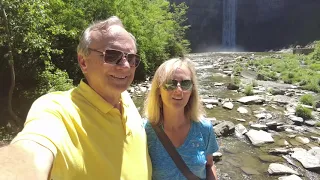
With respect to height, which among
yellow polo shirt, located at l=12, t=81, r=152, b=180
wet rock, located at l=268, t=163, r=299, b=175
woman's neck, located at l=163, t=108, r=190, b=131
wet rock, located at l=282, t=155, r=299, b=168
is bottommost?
wet rock, located at l=282, t=155, r=299, b=168

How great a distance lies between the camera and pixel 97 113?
168cm

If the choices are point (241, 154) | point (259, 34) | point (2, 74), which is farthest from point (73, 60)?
point (259, 34)

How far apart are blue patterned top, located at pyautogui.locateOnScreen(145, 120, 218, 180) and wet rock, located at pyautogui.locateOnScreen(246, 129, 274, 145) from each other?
5973 millimetres

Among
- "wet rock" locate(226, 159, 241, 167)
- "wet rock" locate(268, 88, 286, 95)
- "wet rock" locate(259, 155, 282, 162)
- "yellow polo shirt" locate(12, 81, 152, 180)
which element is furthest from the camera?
"wet rock" locate(268, 88, 286, 95)

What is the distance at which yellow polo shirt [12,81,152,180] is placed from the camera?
1.38 meters

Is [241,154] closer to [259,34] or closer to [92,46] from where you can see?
[92,46]

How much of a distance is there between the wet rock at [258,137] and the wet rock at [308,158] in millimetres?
983

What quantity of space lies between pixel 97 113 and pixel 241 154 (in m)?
6.32

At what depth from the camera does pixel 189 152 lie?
2.23 meters

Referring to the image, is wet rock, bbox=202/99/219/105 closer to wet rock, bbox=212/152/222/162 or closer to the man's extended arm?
wet rock, bbox=212/152/222/162

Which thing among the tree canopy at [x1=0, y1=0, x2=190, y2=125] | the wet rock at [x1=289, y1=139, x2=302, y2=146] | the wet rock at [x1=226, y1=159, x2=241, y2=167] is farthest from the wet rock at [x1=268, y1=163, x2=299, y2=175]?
the tree canopy at [x1=0, y1=0, x2=190, y2=125]

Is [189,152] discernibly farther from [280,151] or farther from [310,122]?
[310,122]

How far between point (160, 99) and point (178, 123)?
10.8 inches

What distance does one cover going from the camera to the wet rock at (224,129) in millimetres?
8320
